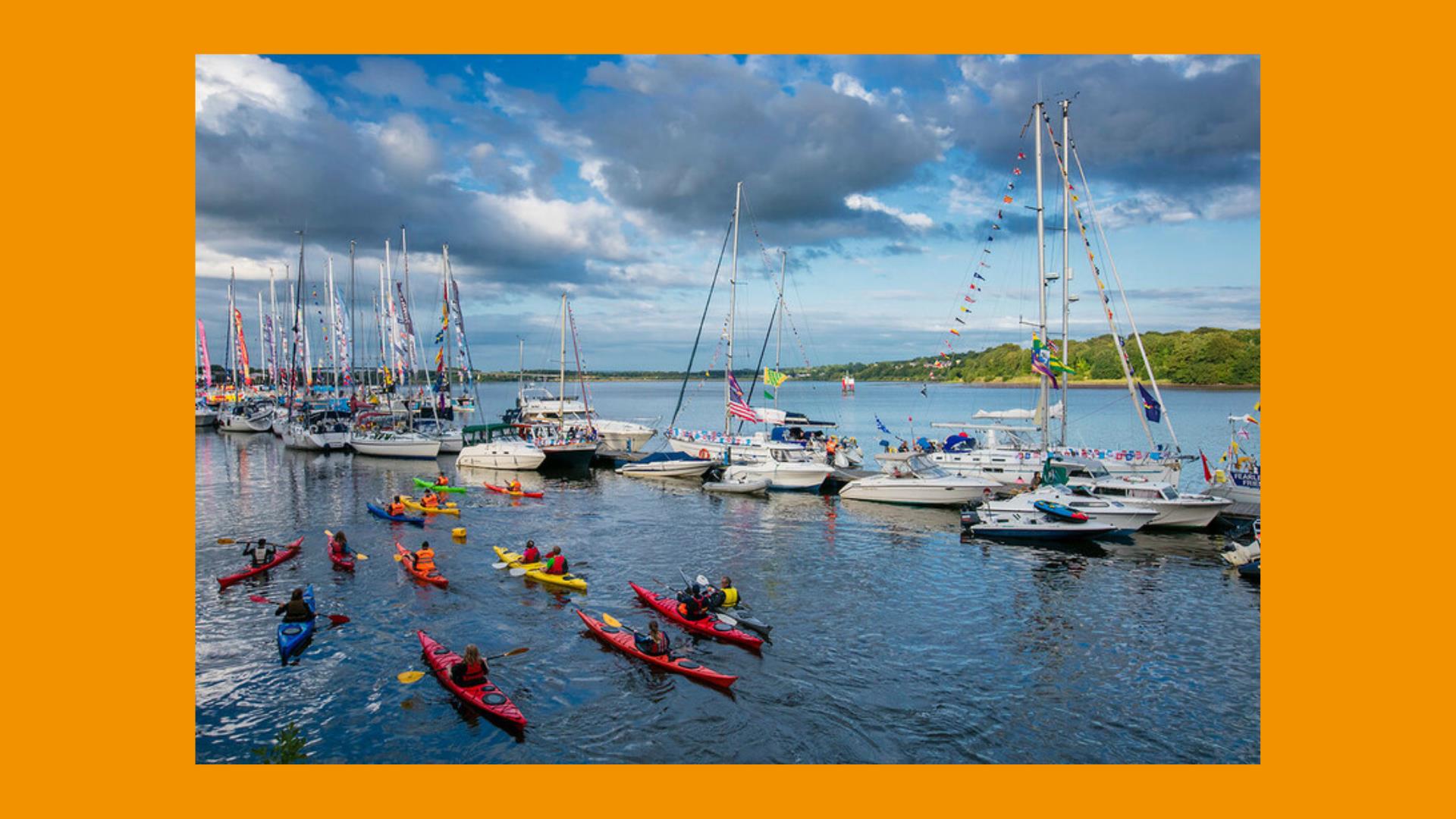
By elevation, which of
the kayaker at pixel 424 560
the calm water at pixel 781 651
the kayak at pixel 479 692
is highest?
the kayaker at pixel 424 560

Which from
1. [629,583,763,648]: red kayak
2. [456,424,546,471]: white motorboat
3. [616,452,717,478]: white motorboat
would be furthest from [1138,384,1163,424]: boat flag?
[456,424,546,471]: white motorboat

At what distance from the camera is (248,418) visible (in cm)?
9281

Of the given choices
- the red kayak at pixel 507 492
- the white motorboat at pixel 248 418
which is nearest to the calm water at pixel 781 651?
the red kayak at pixel 507 492

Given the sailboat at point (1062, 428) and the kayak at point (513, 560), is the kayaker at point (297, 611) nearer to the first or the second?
the kayak at point (513, 560)

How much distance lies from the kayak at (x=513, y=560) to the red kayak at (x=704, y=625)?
5541mm

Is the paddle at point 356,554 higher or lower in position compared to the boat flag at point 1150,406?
lower

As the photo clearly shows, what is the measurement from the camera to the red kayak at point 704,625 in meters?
23.1

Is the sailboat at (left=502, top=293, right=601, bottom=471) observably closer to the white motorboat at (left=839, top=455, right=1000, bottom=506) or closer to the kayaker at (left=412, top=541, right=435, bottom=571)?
the white motorboat at (left=839, top=455, right=1000, bottom=506)

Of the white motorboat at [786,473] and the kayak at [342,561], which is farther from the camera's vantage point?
the white motorboat at [786,473]

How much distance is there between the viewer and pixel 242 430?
94.8m

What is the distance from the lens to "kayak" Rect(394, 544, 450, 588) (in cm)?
2902

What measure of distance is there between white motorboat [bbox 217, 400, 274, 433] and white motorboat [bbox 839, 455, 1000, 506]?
255ft

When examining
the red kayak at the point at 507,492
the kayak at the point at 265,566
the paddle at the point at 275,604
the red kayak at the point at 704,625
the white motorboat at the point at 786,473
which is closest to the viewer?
the red kayak at the point at 704,625

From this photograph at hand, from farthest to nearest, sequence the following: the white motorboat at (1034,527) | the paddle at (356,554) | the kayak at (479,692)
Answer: the white motorboat at (1034,527)
the paddle at (356,554)
the kayak at (479,692)
